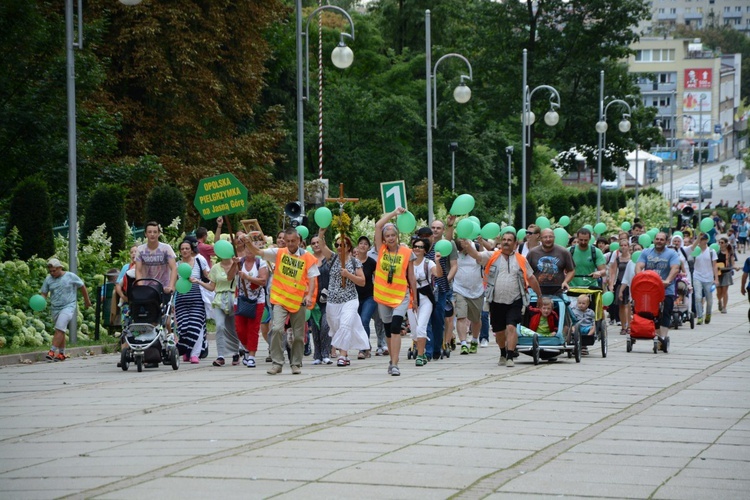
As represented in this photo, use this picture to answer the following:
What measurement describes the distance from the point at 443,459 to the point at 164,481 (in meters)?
2.10

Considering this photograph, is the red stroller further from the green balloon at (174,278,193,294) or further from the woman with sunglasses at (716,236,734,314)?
the woman with sunglasses at (716,236,734,314)

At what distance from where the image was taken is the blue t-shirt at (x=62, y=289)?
757 inches

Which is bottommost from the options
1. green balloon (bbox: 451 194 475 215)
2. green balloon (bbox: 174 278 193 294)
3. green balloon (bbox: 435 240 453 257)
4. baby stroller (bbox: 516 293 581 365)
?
baby stroller (bbox: 516 293 581 365)

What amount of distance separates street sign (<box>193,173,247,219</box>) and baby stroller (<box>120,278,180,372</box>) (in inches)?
193

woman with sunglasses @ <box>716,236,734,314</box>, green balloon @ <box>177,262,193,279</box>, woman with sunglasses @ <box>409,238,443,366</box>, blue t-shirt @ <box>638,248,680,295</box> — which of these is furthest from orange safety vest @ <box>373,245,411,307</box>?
woman with sunglasses @ <box>716,236,734,314</box>

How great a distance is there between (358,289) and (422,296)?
1.93 metres

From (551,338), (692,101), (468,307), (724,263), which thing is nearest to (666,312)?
(551,338)

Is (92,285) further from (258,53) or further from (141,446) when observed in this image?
→ (258,53)

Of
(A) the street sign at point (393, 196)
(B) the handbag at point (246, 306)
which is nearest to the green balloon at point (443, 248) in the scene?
(B) the handbag at point (246, 306)

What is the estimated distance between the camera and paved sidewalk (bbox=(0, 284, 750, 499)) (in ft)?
28.5

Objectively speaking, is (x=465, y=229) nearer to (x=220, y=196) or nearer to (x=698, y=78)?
(x=220, y=196)

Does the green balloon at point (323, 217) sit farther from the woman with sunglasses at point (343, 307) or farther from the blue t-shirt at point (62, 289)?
the blue t-shirt at point (62, 289)

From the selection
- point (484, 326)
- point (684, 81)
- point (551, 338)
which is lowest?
point (484, 326)

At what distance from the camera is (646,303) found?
62.8 feet
